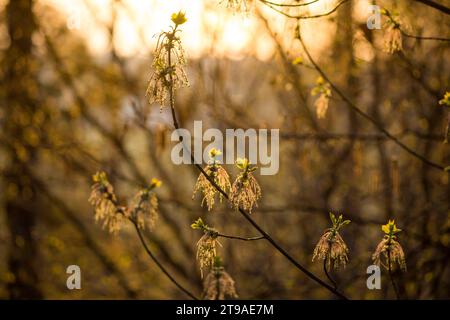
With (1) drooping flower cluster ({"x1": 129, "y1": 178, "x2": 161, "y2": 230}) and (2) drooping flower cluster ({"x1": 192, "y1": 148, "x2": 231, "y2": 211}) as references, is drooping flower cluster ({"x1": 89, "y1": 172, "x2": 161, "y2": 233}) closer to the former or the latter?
(1) drooping flower cluster ({"x1": 129, "y1": 178, "x2": 161, "y2": 230})

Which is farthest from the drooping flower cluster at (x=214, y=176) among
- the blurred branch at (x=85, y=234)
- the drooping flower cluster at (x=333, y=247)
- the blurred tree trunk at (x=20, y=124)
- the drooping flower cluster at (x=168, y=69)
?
the blurred tree trunk at (x=20, y=124)

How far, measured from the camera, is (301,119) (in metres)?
6.91

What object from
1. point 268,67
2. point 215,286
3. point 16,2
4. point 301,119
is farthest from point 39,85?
point 215,286

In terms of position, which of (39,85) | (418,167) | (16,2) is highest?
(16,2)

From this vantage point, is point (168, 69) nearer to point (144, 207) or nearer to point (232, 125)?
point (144, 207)

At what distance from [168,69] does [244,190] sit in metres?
0.66

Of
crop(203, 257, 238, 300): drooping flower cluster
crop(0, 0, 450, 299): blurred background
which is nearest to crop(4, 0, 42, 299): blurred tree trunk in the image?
crop(0, 0, 450, 299): blurred background

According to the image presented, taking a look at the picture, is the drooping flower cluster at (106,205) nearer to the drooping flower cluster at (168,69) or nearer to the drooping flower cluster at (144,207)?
the drooping flower cluster at (144,207)

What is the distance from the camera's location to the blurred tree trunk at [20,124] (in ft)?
27.2

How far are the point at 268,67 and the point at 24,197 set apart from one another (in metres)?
4.09
